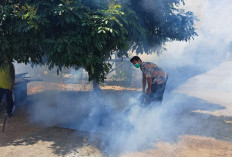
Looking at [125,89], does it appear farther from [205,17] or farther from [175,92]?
[205,17]

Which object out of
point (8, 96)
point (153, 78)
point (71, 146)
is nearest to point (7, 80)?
point (8, 96)

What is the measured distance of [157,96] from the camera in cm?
625

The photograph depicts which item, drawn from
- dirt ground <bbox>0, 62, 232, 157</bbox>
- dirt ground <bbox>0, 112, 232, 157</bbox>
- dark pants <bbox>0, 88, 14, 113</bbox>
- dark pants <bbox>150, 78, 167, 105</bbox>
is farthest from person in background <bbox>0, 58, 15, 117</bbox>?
dark pants <bbox>150, 78, 167, 105</bbox>

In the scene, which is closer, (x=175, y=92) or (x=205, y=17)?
(x=175, y=92)

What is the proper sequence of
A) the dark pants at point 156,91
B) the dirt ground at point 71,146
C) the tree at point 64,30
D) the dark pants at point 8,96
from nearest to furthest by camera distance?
the dirt ground at point 71,146, the tree at point 64,30, the dark pants at point 156,91, the dark pants at point 8,96

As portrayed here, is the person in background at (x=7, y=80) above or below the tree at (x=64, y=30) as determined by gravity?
below

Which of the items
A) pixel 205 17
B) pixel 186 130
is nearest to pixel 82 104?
pixel 186 130

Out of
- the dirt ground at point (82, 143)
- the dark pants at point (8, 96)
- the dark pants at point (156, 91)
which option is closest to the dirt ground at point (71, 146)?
the dirt ground at point (82, 143)

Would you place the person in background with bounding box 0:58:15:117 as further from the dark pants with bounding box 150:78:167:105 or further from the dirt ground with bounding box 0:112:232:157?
the dark pants with bounding box 150:78:167:105

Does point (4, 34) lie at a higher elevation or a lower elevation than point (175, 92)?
higher

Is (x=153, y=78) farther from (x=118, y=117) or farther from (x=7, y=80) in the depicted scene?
(x=7, y=80)

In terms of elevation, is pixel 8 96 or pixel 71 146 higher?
pixel 8 96

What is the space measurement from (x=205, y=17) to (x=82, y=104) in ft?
95.2

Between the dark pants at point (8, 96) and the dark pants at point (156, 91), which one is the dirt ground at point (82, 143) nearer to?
the dark pants at point (8, 96)
